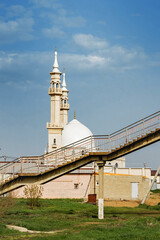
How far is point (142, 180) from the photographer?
180 feet

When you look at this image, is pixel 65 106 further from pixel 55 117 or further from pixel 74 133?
pixel 55 117

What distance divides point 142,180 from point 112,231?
1312 inches

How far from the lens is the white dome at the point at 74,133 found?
268 ft

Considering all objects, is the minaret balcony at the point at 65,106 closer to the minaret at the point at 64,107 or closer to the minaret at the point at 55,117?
the minaret at the point at 64,107

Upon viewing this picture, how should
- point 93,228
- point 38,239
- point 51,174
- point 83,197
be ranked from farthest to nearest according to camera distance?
point 83,197
point 51,174
point 93,228
point 38,239

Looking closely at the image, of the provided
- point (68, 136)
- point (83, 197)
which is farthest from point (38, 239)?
point (68, 136)

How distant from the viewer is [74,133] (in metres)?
82.4

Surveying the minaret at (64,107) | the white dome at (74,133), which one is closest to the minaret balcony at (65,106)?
the minaret at (64,107)

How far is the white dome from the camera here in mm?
81812

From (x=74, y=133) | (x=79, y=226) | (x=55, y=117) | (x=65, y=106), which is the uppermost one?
(x=65, y=106)

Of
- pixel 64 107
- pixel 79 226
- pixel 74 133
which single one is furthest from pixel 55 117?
pixel 79 226

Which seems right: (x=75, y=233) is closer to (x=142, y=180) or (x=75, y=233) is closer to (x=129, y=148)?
(x=129, y=148)

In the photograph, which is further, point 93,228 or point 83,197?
point 83,197

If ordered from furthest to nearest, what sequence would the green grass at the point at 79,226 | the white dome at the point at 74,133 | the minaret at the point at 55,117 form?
the white dome at the point at 74,133, the minaret at the point at 55,117, the green grass at the point at 79,226
